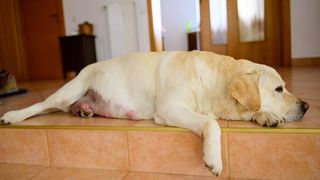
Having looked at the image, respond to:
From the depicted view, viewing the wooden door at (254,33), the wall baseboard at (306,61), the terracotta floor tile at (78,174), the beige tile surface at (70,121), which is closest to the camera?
the terracotta floor tile at (78,174)

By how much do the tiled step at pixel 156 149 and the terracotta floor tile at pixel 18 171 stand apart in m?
0.03

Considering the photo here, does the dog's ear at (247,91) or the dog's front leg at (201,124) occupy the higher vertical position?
the dog's ear at (247,91)

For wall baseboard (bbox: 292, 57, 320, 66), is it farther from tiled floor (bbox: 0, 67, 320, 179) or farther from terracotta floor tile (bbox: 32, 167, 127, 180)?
terracotta floor tile (bbox: 32, 167, 127, 180)

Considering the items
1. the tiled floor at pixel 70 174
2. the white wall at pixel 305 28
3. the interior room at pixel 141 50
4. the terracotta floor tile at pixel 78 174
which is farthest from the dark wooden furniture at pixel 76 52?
the terracotta floor tile at pixel 78 174

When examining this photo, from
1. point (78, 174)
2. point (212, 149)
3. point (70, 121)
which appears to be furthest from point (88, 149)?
point (212, 149)

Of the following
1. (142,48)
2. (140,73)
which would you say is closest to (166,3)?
(142,48)

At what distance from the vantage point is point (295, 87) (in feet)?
6.50

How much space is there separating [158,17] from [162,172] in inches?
188

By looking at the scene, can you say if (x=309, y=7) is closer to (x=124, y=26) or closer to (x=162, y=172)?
(x=124, y=26)

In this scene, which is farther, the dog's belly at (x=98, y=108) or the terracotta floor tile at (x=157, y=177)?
the dog's belly at (x=98, y=108)

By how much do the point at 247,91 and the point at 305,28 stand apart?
3.61 metres

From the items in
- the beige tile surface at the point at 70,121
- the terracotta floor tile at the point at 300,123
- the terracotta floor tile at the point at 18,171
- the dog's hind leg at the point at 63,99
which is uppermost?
the dog's hind leg at the point at 63,99

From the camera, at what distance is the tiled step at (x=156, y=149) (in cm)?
99

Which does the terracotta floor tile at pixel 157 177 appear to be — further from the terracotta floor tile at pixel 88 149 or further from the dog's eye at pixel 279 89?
the dog's eye at pixel 279 89
